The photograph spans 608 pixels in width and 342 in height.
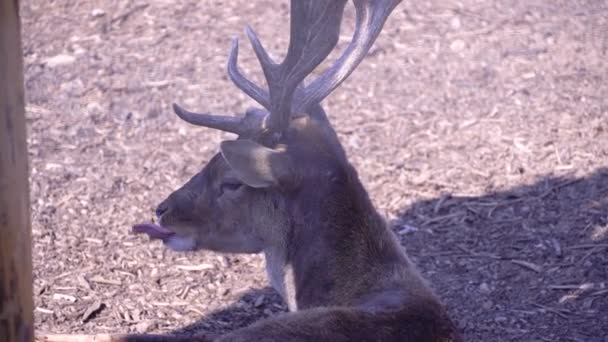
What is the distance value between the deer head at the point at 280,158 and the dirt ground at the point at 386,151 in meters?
0.93

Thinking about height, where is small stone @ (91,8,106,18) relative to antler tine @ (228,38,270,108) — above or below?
above

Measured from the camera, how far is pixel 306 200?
17.5 ft

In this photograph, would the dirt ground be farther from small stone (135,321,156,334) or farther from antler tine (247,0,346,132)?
antler tine (247,0,346,132)

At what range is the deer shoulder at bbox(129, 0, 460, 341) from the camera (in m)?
5.17

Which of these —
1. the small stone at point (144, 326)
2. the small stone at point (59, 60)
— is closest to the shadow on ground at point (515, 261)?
the small stone at point (144, 326)

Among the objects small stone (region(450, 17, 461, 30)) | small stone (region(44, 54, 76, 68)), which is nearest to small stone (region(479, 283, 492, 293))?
small stone (region(450, 17, 461, 30))

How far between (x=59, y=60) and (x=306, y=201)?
544 centimetres

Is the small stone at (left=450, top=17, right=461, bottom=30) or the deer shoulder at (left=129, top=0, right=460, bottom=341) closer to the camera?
the deer shoulder at (left=129, top=0, right=460, bottom=341)

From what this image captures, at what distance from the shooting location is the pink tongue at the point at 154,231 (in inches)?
234

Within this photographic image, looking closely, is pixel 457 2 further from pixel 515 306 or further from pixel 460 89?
pixel 515 306

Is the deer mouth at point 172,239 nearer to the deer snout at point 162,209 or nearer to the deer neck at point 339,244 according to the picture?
the deer snout at point 162,209

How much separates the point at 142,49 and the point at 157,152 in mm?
2176

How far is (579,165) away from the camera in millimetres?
8078

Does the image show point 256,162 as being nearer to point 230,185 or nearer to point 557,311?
point 230,185
